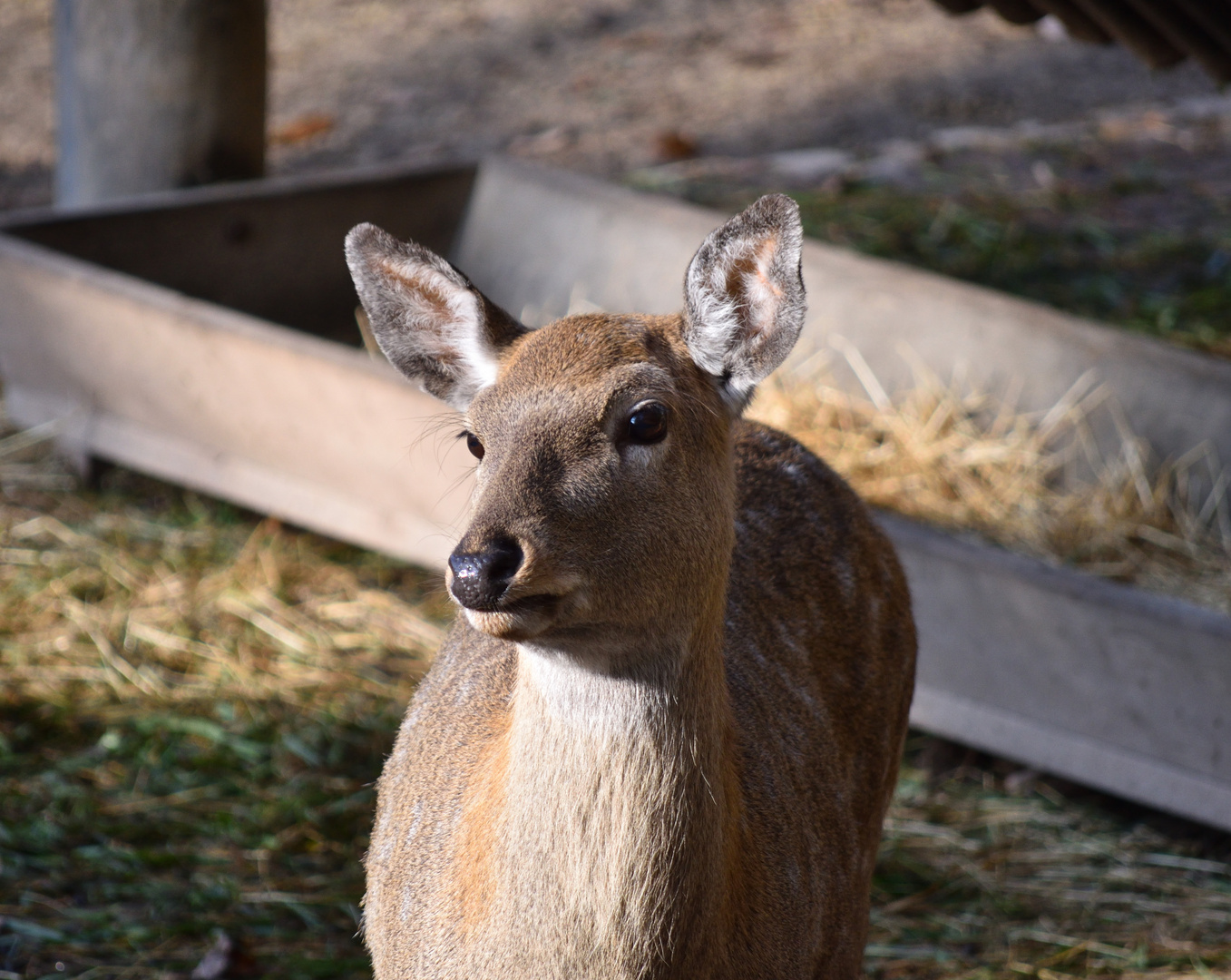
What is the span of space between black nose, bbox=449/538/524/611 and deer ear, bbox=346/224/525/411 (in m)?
0.59

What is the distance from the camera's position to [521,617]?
1.81m

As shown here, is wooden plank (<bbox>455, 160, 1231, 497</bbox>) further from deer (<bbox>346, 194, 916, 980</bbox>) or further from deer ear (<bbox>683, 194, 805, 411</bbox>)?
deer ear (<bbox>683, 194, 805, 411</bbox>)

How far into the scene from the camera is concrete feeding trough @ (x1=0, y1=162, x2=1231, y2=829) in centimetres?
364

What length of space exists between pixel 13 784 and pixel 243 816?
66 cm

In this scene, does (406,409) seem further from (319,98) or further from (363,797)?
(319,98)

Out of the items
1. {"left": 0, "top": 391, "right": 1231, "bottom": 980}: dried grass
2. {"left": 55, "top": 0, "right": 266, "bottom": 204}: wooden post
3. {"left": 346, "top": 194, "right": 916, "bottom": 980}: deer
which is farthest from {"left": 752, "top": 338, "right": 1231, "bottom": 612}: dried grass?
{"left": 55, "top": 0, "right": 266, "bottom": 204}: wooden post

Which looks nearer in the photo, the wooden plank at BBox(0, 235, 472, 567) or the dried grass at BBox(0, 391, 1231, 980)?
the dried grass at BBox(0, 391, 1231, 980)

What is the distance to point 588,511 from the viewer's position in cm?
192

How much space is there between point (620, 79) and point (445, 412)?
6622 mm

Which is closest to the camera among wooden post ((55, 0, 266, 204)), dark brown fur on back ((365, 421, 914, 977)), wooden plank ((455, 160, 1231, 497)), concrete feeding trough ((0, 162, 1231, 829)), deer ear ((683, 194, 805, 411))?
deer ear ((683, 194, 805, 411))

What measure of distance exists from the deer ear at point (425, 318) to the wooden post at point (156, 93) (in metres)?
3.54

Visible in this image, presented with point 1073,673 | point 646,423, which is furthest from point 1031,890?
point 646,423

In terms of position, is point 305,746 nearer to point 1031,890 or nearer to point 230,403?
point 230,403

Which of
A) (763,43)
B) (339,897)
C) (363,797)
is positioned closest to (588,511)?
(339,897)
